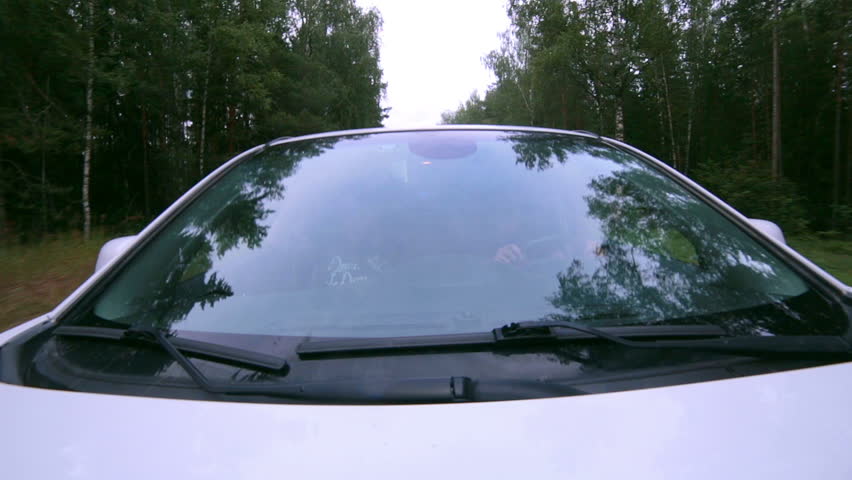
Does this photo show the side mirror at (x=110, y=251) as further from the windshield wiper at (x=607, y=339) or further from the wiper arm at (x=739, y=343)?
the wiper arm at (x=739, y=343)

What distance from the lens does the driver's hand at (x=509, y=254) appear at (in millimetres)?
1668

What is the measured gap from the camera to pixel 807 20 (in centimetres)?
3031

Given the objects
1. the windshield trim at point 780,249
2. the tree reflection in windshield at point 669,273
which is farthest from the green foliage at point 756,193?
the tree reflection in windshield at point 669,273

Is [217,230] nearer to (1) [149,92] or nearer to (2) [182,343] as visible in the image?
(2) [182,343]

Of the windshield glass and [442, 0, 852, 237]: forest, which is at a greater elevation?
[442, 0, 852, 237]: forest

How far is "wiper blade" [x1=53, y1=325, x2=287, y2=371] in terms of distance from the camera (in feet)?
4.03

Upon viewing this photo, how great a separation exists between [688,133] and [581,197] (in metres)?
47.7

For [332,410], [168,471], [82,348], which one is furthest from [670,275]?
[82,348]

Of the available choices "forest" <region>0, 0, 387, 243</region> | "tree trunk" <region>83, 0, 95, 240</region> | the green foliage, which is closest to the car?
the green foliage

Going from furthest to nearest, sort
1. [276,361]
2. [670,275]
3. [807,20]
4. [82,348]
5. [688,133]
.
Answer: [688,133] → [807,20] → [670,275] → [82,348] → [276,361]

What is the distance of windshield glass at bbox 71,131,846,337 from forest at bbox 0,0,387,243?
42.8ft

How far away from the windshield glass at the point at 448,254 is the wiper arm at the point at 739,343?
50mm

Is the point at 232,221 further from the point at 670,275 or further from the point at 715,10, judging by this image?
the point at 715,10

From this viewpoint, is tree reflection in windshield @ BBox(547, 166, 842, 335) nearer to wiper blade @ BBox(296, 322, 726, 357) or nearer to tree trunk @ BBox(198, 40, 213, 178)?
wiper blade @ BBox(296, 322, 726, 357)
